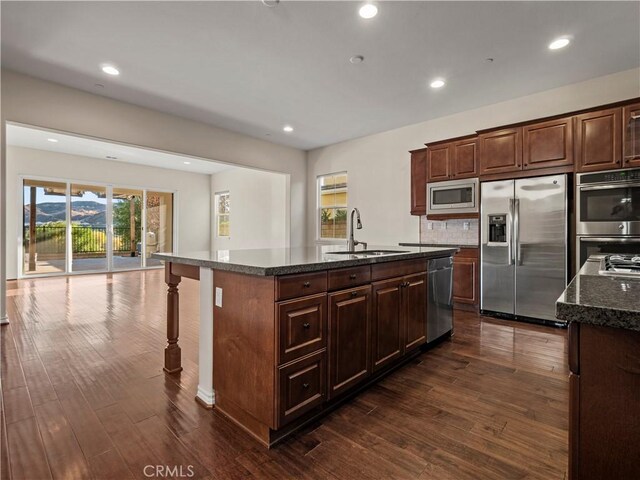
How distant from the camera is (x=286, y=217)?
23.3 feet

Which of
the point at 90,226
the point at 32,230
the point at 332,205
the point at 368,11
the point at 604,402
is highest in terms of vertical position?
the point at 368,11

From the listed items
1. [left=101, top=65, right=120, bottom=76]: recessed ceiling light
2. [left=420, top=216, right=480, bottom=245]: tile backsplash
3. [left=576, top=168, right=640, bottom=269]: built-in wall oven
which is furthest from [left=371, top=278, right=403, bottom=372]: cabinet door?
[left=101, top=65, right=120, bottom=76]: recessed ceiling light

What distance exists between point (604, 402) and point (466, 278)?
3.85 metres

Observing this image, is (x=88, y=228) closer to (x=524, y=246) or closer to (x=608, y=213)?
(x=524, y=246)

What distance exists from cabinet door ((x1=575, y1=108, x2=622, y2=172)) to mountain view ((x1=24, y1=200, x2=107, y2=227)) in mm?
9354

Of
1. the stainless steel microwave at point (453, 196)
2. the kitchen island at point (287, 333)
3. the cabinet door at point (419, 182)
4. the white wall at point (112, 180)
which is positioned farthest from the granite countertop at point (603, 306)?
the white wall at point (112, 180)

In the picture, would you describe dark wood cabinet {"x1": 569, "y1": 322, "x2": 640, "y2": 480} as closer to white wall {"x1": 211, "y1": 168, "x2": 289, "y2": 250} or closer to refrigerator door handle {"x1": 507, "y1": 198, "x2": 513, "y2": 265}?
refrigerator door handle {"x1": 507, "y1": 198, "x2": 513, "y2": 265}

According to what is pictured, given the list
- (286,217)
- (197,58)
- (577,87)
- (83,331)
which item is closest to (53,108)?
(197,58)

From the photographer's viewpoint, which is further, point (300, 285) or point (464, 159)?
point (464, 159)

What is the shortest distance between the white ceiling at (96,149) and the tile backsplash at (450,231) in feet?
13.0

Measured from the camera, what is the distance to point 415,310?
270 centimetres

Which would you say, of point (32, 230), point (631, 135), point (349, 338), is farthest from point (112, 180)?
point (631, 135)

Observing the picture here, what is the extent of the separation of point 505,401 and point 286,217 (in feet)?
18.3

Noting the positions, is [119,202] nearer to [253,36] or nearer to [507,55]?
[253,36]
